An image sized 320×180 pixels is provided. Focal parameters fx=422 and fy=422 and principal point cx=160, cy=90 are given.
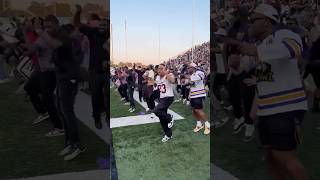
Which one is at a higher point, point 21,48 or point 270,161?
point 21,48

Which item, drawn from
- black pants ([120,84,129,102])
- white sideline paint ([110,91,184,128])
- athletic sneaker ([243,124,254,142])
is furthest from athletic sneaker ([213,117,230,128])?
black pants ([120,84,129,102])

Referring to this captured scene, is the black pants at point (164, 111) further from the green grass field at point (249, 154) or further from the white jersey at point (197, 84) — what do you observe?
the green grass field at point (249, 154)

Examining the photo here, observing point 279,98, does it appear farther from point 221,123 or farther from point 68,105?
point 221,123

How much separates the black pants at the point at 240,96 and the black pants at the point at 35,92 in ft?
8.39

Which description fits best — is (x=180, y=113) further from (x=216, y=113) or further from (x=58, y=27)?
(x=58, y=27)

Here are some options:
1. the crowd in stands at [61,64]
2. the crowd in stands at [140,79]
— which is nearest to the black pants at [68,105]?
the crowd in stands at [61,64]

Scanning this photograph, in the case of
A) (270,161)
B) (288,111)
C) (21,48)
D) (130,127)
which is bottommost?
(130,127)

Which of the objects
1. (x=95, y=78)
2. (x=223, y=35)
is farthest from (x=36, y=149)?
(x=223, y=35)

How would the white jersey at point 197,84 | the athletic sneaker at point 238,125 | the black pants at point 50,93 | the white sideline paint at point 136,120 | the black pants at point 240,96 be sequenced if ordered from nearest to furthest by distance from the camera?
the black pants at point 50,93 < the black pants at point 240,96 < the athletic sneaker at point 238,125 < the white jersey at point 197,84 < the white sideline paint at point 136,120

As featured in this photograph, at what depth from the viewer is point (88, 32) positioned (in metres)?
4.86

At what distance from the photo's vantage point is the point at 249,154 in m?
4.78

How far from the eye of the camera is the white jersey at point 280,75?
253cm

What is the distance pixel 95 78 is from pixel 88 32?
587 millimetres

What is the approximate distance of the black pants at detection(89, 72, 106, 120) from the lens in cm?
517
